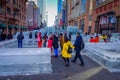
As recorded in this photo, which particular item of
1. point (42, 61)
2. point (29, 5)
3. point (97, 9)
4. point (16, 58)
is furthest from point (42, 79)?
point (29, 5)

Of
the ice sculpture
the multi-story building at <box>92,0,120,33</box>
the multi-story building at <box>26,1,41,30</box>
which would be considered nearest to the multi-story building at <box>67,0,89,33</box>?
the multi-story building at <box>92,0,120,33</box>

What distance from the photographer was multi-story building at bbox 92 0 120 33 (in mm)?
28003

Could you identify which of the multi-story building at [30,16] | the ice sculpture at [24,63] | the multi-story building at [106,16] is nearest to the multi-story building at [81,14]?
the multi-story building at [106,16]

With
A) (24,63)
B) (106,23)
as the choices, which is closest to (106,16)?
(106,23)

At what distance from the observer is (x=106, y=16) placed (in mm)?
32656

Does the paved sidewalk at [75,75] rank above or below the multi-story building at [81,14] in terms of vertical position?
below

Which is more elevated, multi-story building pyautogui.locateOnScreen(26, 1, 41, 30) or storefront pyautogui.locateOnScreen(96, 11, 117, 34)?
multi-story building pyautogui.locateOnScreen(26, 1, 41, 30)

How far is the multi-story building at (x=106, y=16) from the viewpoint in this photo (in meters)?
28.0

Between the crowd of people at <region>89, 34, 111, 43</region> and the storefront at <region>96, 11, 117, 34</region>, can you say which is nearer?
the crowd of people at <region>89, 34, 111, 43</region>

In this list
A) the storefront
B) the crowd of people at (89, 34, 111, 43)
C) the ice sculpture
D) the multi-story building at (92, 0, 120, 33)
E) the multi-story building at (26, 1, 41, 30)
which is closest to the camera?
the ice sculpture

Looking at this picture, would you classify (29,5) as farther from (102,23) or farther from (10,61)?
(10,61)

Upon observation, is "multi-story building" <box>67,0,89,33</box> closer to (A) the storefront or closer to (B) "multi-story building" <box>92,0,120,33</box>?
(B) "multi-story building" <box>92,0,120,33</box>

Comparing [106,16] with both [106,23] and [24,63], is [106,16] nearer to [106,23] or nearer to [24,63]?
[106,23]

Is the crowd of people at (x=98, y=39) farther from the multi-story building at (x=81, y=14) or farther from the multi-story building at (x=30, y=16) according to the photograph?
the multi-story building at (x=30, y=16)
